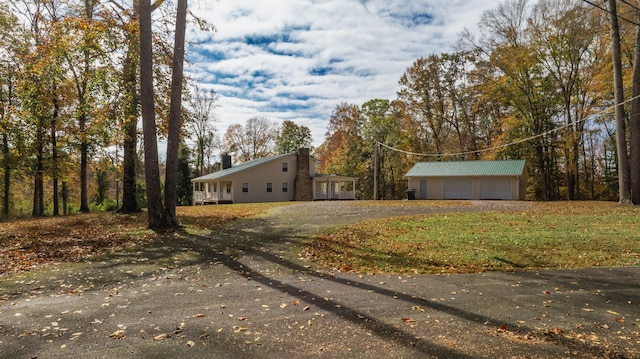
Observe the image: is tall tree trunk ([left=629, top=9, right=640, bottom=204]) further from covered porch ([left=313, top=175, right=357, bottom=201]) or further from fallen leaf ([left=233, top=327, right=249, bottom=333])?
covered porch ([left=313, top=175, right=357, bottom=201])

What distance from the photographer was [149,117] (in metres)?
11.9

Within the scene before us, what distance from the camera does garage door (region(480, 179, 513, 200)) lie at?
30.8 meters

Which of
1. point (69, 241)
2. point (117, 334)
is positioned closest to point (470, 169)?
point (69, 241)

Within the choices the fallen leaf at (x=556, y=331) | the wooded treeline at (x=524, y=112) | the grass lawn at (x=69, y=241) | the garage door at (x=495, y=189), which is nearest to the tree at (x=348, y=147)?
the wooded treeline at (x=524, y=112)

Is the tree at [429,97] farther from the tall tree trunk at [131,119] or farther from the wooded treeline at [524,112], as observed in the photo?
the tall tree trunk at [131,119]

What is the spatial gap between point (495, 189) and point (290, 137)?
30.2 metres

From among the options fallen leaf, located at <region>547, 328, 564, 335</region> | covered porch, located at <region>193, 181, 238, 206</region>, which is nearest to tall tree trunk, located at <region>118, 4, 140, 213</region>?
covered porch, located at <region>193, 181, 238, 206</region>

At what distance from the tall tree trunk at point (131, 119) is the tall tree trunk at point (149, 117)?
2.31 meters

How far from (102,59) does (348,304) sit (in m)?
16.3

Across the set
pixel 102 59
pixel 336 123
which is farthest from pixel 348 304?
pixel 336 123

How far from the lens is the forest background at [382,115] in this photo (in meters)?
17.0

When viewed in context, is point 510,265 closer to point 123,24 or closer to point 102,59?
point 123,24

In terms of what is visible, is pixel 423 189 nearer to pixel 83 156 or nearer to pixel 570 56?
pixel 570 56

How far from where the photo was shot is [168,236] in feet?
36.2
